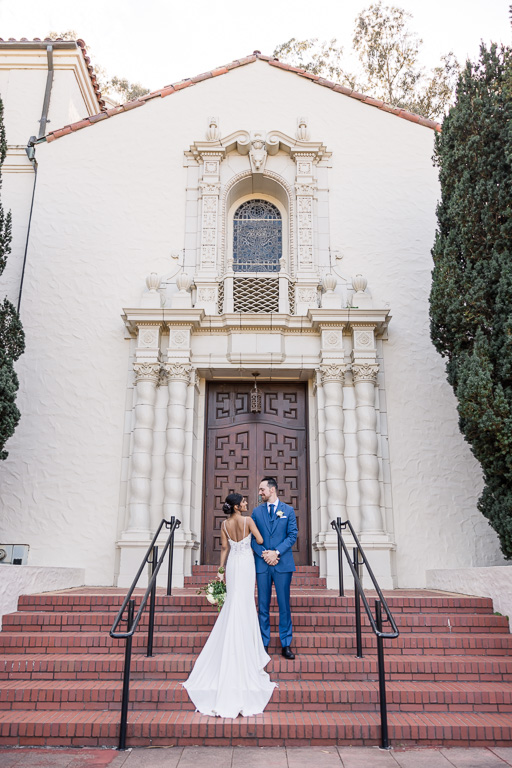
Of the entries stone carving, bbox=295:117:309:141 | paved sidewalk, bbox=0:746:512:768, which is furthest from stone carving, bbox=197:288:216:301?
paved sidewalk, bbox=0:746:512:768

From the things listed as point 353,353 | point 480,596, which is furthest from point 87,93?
point 480,596

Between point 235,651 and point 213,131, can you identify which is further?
point 213,131

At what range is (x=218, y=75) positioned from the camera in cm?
1084

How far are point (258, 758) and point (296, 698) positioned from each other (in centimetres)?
81

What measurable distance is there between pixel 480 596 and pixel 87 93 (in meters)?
11.8

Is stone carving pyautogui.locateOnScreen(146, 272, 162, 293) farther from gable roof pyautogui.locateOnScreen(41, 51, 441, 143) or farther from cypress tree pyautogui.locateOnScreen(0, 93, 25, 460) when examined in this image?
gable roof pyautogui.locateOnScreen(41, 51, 441, 143)

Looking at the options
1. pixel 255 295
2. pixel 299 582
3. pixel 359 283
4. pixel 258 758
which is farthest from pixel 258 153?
pixel 258 758

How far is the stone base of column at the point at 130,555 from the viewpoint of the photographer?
26.2 feet

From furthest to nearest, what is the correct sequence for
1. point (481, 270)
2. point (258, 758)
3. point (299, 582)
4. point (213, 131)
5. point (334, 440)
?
point (213, 131) → point (334, 440) → point (299, 582) → point (481, 270) → point (258, 758)

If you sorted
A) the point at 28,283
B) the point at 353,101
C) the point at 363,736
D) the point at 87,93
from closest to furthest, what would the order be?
the point at 363,736 < the point at 28,283 < the point at 353,101 < the point at 87,93

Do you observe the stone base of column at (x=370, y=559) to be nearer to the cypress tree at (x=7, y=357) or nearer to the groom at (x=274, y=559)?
the groom at (x=274, y=559)

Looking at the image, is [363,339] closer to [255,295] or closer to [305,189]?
[255,295]

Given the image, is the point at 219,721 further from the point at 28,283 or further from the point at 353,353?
the point at 28,283

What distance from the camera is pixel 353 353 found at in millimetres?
8984
